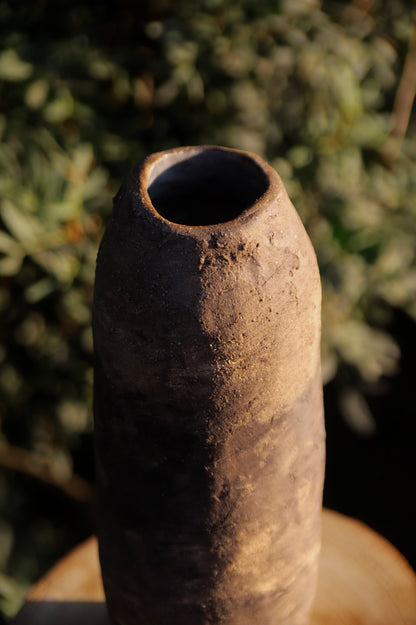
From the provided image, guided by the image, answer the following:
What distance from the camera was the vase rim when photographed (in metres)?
0.86

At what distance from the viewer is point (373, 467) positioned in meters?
2.87

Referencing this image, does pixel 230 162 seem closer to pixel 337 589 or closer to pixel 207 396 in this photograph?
pixel 207 396

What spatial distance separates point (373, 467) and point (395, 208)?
1.19 meters

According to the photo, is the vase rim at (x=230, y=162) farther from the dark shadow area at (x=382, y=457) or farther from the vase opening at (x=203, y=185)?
the dark shadow area at (x=382, y=457)

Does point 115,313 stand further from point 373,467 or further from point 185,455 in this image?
point 373,467

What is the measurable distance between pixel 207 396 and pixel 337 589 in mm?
838

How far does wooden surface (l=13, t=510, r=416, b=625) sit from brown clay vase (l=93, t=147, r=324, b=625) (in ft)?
1.13

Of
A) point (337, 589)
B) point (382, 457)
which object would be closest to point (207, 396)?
point (337, 589)

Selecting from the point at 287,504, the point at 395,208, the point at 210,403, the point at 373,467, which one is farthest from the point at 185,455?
the point at 373,467

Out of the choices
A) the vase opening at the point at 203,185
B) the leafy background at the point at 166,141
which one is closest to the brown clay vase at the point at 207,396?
the vase opening at the point at 203,185

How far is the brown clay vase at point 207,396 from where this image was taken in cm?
85

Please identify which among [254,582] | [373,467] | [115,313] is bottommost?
[373,467]

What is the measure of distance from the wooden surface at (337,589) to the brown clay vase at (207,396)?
343 millimetres

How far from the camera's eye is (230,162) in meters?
1.02
